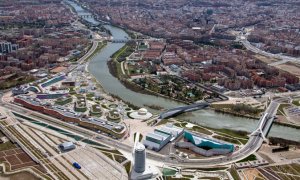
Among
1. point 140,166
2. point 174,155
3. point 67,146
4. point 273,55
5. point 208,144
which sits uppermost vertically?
point 273,55

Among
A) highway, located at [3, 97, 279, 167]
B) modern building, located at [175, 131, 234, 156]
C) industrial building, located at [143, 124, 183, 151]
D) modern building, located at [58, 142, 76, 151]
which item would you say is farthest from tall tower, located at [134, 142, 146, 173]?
modern building, located at [58, 142, 76, 151]

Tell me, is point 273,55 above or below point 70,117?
above

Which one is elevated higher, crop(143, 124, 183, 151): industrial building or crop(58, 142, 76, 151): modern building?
crop(143, 124, 183, 151): industrial building

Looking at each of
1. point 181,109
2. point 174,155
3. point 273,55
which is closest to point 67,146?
point 174,155

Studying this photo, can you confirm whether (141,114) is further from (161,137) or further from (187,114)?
(161,137)

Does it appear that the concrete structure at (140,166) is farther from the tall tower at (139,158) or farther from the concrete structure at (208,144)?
the concrete structure at (208,144)

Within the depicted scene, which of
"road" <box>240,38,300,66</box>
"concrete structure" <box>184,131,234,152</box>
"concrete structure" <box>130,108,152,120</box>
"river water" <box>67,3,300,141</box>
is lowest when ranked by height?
"river water" <box>67,3,300,141</box>

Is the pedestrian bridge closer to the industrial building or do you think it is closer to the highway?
the industrial building
